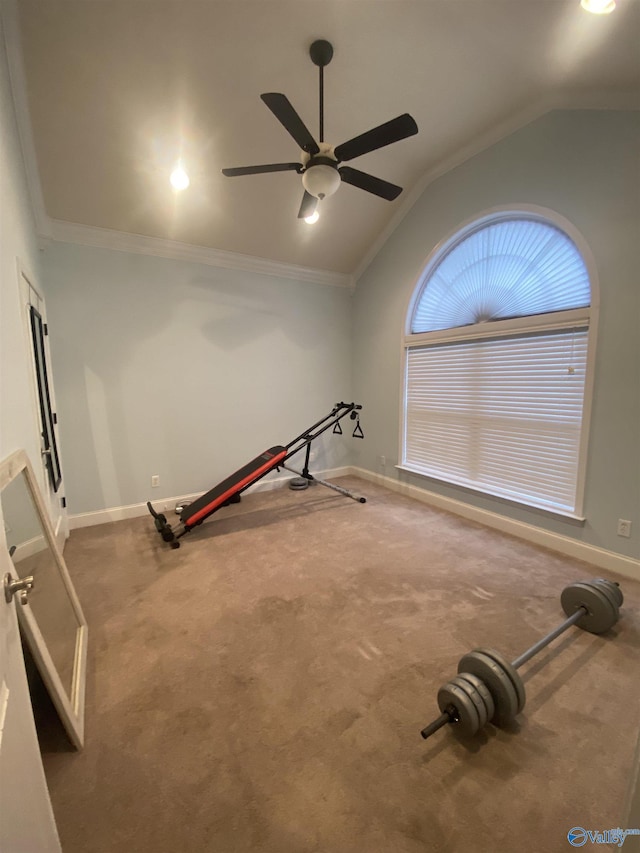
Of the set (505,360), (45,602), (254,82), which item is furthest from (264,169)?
(45,602)

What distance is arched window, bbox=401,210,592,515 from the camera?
2.83 metres

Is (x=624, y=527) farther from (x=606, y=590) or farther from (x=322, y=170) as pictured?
(x=322, y=170)

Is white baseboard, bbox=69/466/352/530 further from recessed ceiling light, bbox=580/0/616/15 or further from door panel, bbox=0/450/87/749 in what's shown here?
recessed ceiling light, bbox=580/0/616/15

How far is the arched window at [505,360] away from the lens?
111 inches

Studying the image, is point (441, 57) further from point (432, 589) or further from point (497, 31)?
point (432, 589)

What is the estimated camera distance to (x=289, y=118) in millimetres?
1892

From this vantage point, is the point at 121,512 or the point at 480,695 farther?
the point at 121,512

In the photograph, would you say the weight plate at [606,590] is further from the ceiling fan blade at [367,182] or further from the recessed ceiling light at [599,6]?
the recessed ceiling light at [599,6]

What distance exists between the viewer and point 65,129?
2598 millimetres

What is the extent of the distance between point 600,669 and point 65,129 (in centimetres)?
479

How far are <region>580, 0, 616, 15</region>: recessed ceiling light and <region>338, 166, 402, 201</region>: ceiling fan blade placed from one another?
Answer: 3.90 ft

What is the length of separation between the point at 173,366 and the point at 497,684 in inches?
147

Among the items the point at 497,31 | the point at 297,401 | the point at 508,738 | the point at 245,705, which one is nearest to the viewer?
the point at 508,738

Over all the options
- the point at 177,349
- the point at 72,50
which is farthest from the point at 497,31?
the point at 177,349
